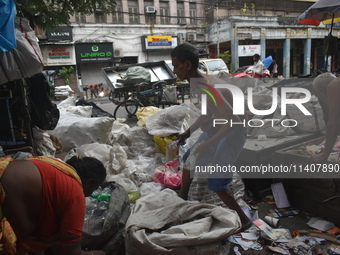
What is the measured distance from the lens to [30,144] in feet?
11.2

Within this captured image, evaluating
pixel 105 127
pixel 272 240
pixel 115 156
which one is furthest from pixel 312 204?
pixel 105 127

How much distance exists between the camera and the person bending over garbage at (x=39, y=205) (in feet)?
4.42

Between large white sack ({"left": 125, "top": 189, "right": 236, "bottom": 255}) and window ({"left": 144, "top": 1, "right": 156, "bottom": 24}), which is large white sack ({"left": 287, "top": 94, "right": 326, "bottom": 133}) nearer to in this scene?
large white sack ({"left": 125, "top": 189, "right": 236, "bottom": 255})

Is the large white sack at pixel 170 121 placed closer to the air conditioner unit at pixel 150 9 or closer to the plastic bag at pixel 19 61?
the plastic bag at pixel 19 61

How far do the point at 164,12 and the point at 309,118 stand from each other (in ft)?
73.6

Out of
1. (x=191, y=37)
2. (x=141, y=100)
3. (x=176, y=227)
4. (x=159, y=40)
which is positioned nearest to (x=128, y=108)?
(x=141, y=100)

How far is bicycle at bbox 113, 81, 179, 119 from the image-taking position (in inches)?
310

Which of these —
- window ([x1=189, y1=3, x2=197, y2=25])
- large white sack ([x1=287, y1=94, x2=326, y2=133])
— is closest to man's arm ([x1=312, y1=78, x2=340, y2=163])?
large white sack ([x1=287, y1=94, x2=326, y2=133])

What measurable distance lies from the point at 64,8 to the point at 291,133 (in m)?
3.50

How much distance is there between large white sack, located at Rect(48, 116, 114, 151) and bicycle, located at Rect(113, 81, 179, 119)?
3532 mm

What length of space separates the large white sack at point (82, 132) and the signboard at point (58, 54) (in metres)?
18.0

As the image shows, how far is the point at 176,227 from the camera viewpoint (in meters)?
2.05

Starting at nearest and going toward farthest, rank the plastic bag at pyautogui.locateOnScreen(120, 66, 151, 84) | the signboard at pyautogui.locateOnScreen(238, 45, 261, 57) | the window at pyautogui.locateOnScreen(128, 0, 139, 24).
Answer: the plastic bag at pyautogui.locateOnScreen(120, 66, 151, 84) → the window at pyautogui.locateOnScreen(128, 0, 139, 24) → the signboard at pyautogui.locateOnScreen(238, 45, 261, 57)

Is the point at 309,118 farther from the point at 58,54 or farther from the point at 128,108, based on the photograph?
the point at 58,54
